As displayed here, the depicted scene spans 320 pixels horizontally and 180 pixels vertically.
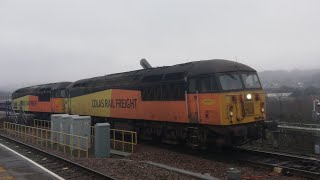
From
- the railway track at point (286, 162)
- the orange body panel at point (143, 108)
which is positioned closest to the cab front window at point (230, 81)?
the orange body panel at point (143, 108)

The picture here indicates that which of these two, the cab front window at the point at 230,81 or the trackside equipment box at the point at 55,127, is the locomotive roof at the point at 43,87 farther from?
the cab front window at the point at 230,81

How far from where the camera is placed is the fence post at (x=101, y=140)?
54.4ft

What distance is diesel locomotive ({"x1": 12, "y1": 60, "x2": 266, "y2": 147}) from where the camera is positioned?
48.1 feet

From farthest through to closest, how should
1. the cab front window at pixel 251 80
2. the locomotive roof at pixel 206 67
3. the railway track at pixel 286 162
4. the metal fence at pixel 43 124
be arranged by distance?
the metal fence at pixel 43 124, the cab front window at pixel 251 80, the locomotive roof at pixel 206 67, the railway track at pixel 286 162

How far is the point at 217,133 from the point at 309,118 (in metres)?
14.3

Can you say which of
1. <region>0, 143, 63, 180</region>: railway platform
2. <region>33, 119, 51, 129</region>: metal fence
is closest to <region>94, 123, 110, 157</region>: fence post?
<region>0, 143, 63, 180</region>: railway platform

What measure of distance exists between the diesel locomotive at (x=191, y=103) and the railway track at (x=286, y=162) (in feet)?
2.45

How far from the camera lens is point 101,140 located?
54.5 ft

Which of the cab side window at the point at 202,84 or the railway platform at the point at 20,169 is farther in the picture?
the cab side window at the point at 202,84

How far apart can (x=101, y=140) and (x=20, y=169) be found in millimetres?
3914

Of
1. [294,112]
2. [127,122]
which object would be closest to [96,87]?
[127,122]

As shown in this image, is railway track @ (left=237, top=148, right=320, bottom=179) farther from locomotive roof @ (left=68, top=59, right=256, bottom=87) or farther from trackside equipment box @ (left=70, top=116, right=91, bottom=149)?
trackside equipment box @ (left=70, top=116, right=91, bottom=149)

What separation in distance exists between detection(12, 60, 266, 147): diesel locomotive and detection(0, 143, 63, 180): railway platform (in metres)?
6.04

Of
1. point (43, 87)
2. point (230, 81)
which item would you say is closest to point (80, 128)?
point (230, 81)
